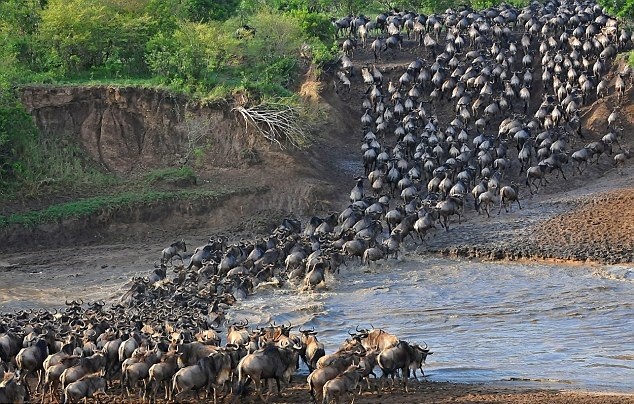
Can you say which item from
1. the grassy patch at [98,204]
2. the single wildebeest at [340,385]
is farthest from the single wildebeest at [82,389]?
the grassy patch at [98,204]

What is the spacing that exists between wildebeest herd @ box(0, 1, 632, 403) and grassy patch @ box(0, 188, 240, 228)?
2.60 meters

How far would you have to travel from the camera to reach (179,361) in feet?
58.6

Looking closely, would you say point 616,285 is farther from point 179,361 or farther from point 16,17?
point 16,17

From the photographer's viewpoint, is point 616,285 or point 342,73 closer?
point 616,285

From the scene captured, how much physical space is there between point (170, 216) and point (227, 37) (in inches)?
333

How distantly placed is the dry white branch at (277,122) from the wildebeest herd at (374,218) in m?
2.18

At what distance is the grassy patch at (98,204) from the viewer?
103ft

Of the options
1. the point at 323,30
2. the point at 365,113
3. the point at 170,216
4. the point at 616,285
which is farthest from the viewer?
the point at 323,30

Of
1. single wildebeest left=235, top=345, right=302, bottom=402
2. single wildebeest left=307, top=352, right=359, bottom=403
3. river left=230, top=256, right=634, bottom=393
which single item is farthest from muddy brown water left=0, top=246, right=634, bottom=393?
single wildebeest left=235, top=345, right=302, bottom=402

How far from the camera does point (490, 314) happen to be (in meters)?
23.9

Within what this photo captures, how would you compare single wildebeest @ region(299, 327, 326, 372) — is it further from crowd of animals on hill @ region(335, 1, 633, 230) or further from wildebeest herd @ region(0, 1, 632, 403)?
crowd of animals on hill @ region(335, 1, 633, 230)

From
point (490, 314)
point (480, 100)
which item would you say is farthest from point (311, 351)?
point (480, 100)

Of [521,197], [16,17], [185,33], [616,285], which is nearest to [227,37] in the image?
[185,33]

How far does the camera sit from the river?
64.7ft
